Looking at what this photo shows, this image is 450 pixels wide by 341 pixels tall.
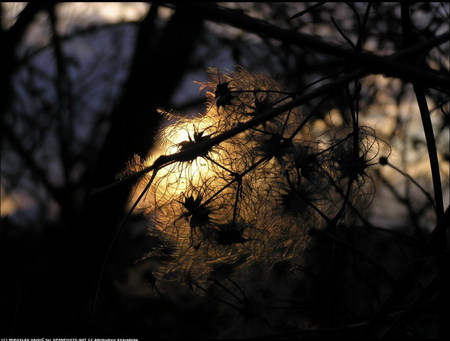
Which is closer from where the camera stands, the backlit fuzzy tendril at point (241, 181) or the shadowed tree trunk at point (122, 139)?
the backlit fuzzy tendril at point (241, 181)

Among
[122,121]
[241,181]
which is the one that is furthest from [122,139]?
[241,181]

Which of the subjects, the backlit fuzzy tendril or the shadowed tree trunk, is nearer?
the backlit fuzzy tendril

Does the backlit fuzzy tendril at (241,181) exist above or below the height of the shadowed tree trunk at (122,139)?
below

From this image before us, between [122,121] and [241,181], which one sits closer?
[241,181]

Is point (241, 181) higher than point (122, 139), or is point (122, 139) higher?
point (122, 139)

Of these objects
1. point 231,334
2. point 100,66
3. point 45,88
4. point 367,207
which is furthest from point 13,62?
point 367,207

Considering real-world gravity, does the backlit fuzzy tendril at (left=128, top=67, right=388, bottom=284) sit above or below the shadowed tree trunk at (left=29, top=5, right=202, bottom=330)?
below

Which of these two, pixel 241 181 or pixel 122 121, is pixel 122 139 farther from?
pixel 241 181

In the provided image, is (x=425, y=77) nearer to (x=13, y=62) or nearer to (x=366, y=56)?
(x=366, y=56)
